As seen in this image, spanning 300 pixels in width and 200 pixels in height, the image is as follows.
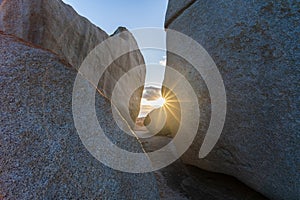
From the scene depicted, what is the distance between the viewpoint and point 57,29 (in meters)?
3.44

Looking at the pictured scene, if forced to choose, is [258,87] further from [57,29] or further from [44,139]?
[57,29]

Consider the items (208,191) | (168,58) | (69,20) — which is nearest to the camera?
(208,191)

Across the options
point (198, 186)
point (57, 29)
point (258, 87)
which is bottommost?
point (198, 186)

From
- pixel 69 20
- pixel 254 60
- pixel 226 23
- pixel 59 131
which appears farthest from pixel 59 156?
pixel 69 20

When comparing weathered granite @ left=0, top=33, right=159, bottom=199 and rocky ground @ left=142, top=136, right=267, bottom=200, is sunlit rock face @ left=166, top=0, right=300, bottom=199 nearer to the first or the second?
rocky ground @ left=142, top=136, right=267, bottom=200

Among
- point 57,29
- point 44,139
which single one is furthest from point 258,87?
point 57,29

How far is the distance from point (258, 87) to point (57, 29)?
11.9 ft

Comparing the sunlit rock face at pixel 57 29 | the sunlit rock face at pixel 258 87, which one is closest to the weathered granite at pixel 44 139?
the sunlit rock face at pixel 258 87

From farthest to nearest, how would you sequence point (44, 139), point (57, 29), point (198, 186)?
point (57, 29), point (198, 186), point (44, 139)

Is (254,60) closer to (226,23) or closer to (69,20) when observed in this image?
(226,23)

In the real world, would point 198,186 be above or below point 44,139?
below

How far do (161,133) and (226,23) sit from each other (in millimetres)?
3800

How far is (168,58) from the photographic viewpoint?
2586 mm

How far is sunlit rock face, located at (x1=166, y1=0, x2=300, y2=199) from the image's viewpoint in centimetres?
139
